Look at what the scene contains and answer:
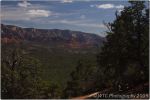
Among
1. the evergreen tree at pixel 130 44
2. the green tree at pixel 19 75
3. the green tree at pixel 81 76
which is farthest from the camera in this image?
the green tree at pixel 81 76

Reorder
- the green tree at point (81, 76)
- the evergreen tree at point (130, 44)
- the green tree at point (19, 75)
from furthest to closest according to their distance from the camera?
the green tree at point (81, 76)
the green tree at point (19, 75)
the evergreen tree at point (130, 44)

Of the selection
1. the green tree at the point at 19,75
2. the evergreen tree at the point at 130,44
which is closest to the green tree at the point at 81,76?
the green tree at the point at 19,75

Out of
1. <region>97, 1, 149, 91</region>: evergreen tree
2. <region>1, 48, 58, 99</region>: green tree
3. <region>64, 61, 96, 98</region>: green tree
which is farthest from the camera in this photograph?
<region>64, 61, 96, 98</region>: green tree

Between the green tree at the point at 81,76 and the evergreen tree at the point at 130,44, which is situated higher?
the evergreen tree at the point at 130,44

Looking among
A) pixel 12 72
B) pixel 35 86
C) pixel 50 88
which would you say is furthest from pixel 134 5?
pixel 50 88

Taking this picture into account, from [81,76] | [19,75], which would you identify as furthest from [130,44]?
[81,76]

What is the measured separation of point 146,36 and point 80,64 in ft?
109

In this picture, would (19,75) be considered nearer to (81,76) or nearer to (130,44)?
(130,44)

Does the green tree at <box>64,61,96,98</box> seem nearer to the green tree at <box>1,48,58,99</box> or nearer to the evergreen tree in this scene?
the green tree at <box>1,48,58,99</box>

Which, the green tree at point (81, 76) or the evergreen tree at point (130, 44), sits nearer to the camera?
the evergreen tree at point (130, 44)

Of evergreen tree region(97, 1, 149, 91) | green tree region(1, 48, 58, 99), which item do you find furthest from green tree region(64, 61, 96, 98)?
evergreen tree region(97, 1, 149, 91)

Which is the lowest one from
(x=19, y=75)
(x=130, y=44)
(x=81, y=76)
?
(x=81, y=76)

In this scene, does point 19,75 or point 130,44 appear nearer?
point 130,44

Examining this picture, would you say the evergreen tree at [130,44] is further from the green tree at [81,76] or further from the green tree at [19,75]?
the green tree at [81,76]
